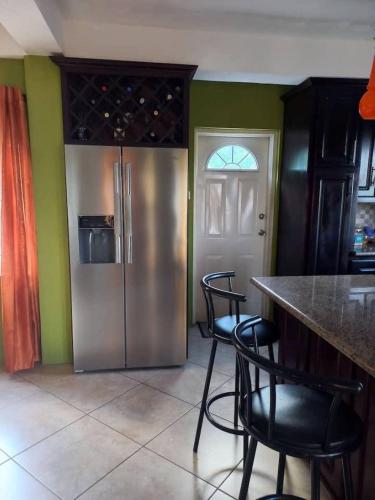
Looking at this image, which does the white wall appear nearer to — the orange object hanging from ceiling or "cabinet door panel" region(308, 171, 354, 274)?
"cabinet door panel" region(308, 171, 354, 274)

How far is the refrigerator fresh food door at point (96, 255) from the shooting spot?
2.70 meters

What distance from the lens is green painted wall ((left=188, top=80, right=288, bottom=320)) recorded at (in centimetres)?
347

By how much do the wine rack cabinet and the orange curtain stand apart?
41cm

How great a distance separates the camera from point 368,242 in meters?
3.60

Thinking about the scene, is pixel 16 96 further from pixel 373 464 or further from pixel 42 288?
pixel 373 464

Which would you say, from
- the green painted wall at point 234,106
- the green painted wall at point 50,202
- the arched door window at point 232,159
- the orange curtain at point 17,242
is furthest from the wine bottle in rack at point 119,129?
the arched door window at point 232,159

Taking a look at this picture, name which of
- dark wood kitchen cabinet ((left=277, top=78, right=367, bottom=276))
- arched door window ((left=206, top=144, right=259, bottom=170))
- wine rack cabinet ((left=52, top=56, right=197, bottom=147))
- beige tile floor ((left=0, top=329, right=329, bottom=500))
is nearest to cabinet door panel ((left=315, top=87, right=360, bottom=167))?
dark wood kitchen cabinet ((left=277, top=78, right=367, bottom=276))

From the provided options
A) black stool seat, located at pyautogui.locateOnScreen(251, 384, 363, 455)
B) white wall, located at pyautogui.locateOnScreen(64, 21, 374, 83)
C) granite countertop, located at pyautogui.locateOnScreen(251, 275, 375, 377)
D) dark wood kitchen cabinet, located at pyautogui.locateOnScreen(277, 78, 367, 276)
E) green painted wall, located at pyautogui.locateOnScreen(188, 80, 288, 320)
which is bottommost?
black stool seat, located at pyautogui.locateOnScreen(251, 384, 363, 455)

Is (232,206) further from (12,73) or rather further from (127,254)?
(12,73)

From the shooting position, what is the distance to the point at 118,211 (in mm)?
2771

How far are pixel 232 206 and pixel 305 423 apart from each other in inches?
109

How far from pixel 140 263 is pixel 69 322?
2.68ft

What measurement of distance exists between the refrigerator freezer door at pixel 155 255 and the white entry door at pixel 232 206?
0.90 m

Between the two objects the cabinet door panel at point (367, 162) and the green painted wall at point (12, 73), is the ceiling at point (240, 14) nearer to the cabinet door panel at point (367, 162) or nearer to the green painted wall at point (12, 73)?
the green painted wall at point (12, 73)
